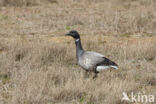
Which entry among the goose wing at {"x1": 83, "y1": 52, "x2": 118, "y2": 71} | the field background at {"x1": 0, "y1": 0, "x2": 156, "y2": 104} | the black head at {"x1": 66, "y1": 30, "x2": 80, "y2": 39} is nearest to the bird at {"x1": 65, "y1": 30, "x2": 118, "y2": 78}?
the goose wing at {"x1": 83, "y1": 52, "x2": 118, "y2": 71}

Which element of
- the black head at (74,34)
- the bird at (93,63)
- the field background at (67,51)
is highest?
the black head at (74,34)

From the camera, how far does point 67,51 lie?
1238cm

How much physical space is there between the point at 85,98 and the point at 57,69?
6.56ft

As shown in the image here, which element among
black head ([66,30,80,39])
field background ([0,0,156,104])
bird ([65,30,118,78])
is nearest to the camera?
field background ([0,0,156,104])

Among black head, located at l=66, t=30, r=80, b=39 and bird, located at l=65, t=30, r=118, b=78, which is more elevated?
black head, located at l=66, t=30, r=80, b=39

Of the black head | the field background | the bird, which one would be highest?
the black head

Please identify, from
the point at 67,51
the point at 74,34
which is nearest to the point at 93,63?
the point at 74,34

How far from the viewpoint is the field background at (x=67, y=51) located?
8.61 meters

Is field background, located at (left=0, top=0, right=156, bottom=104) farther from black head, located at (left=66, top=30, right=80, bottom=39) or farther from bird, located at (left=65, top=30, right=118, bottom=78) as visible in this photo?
black head, located at (left=66, top=30, right=80, bottom=39)

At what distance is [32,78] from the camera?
9227 millimetres

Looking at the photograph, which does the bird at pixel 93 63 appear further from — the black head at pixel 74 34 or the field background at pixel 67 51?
the black head at pixel 74 34

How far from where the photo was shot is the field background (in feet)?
28.2

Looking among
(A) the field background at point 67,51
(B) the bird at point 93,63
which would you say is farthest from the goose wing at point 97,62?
(A) the field background at point 67,51

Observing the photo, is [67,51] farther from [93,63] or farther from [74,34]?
[93,63]
